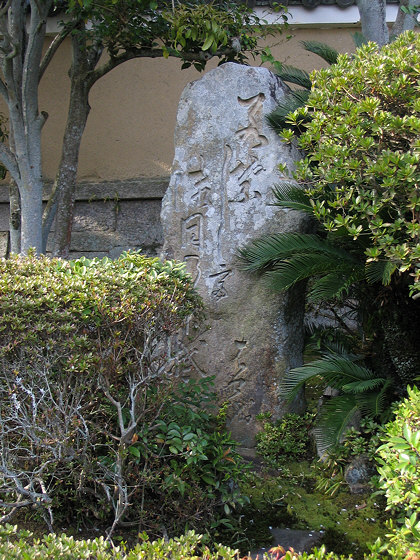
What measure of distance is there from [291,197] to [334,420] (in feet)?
4.88

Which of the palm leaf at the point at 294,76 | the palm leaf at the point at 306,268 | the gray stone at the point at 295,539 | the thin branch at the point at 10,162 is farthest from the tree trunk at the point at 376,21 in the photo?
the gray stone at the point at 295,539

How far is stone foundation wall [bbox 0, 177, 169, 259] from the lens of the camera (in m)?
6.85

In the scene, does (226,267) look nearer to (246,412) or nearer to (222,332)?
(222,332)

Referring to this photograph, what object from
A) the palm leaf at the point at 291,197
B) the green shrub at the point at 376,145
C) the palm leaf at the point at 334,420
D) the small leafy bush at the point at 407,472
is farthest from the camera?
the palm leaf at the point at 291,197

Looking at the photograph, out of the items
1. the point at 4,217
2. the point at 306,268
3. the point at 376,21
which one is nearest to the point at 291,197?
the point at 306,268

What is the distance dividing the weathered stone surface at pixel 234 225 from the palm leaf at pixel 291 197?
98 millimetres

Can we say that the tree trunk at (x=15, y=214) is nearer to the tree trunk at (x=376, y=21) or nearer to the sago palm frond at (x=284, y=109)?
the sago palm frond at (x=284, y=109)

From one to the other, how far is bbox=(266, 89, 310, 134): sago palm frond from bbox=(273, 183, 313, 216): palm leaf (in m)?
0.42

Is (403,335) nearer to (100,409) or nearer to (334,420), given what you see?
(334,420)

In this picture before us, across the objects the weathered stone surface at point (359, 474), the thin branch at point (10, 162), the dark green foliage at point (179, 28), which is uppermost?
the dark green foliage at point (179, 28)

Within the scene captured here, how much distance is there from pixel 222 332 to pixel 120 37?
107 inches

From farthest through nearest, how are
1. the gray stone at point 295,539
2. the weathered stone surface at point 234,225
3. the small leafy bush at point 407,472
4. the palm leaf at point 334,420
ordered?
the weathered stone surface at point 234,225, the palm leaf at point 334,420, the gray stone at point 295,539, the small leafy bush at point 407,472

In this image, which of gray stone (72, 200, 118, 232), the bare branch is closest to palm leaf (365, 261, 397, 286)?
the bare branch

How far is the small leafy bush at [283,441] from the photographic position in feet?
13.4
